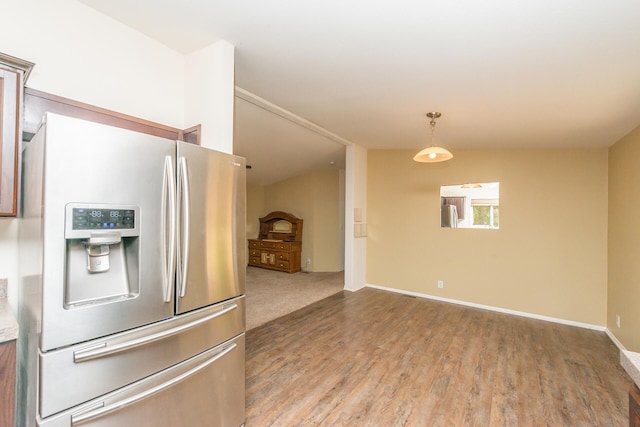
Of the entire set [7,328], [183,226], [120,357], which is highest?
[183,226]

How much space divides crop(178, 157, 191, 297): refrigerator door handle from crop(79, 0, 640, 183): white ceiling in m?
1.02

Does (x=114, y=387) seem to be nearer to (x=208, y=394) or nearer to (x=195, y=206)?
(x=208, y=394)

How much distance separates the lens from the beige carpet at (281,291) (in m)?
4.09

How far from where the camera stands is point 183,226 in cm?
138

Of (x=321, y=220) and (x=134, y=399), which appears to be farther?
(x=321, y=220)

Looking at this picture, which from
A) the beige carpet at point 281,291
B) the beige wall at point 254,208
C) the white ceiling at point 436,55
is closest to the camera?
the white ceiling at point 436,55

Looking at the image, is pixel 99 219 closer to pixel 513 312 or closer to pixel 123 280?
pixel 123 280

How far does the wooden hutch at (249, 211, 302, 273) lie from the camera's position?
701 cm

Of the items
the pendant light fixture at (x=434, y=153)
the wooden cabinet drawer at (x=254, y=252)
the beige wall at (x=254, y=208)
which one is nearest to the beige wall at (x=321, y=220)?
the wooden cabinet drawer at (x=254, y=252)

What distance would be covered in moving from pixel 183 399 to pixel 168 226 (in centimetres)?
86

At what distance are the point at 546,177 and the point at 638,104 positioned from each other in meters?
1.70

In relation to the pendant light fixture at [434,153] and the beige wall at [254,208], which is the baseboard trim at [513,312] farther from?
the beige wall at [254,208]

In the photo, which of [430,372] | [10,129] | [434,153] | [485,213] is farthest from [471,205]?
[10,129]

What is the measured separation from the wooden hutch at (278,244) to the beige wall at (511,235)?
96.8 inches
